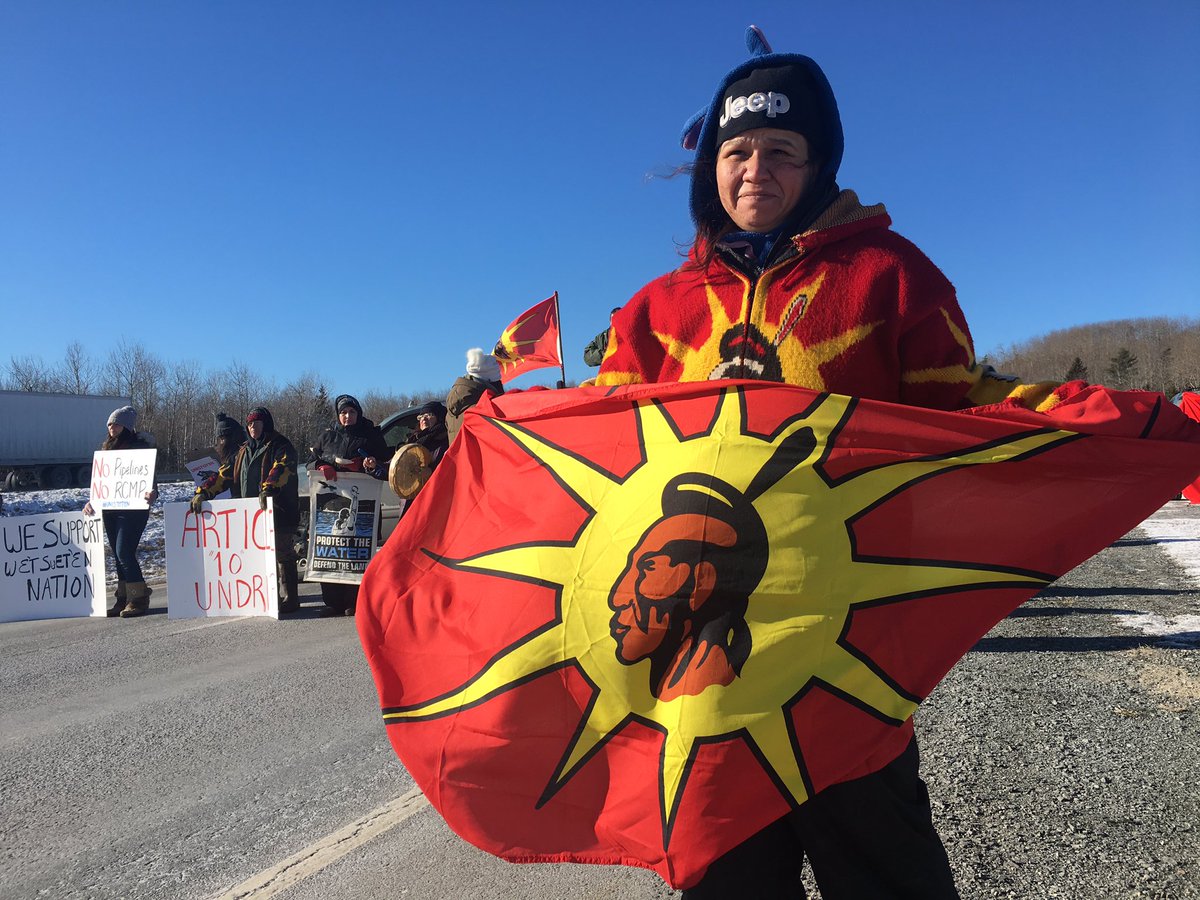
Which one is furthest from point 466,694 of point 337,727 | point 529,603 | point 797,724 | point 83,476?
point 83,476

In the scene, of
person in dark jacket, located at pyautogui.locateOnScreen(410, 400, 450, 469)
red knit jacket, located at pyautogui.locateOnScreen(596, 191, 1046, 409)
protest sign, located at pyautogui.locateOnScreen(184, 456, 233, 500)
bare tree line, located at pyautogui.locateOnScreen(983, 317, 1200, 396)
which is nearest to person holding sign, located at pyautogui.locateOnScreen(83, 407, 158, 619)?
protest sign, located at pyautogui.locateOnScreen(184, 456, 233, 500)

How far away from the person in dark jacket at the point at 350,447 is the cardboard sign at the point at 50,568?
2938 mm

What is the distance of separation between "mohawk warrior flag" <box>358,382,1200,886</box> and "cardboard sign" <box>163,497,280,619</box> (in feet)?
24.2

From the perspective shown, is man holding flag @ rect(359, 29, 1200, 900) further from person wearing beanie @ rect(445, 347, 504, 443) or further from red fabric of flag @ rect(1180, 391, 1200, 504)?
person wearing beanie @ rect(445, 347, 504, 443)

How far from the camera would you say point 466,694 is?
1.86m

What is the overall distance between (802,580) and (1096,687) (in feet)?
13.1

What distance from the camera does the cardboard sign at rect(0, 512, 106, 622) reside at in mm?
9305

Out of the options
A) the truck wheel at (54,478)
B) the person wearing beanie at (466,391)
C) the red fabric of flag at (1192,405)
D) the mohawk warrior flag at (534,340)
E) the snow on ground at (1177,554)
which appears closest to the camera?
the red fabric of flag at (1192,405)

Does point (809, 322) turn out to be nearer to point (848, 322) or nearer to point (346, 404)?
point (848, 322)

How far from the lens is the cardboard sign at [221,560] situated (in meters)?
8.61

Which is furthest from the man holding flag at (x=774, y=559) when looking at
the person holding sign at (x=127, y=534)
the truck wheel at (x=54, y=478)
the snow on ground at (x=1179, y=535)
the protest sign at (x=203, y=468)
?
the truck wheel at (x=54, y=478)

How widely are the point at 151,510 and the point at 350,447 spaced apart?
7.29m

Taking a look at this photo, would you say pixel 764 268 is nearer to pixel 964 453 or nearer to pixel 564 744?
pixel 964 453

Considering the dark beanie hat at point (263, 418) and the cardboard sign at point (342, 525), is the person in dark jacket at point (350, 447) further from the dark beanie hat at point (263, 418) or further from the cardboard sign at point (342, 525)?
the dark beanie hat at point (263, 418)
